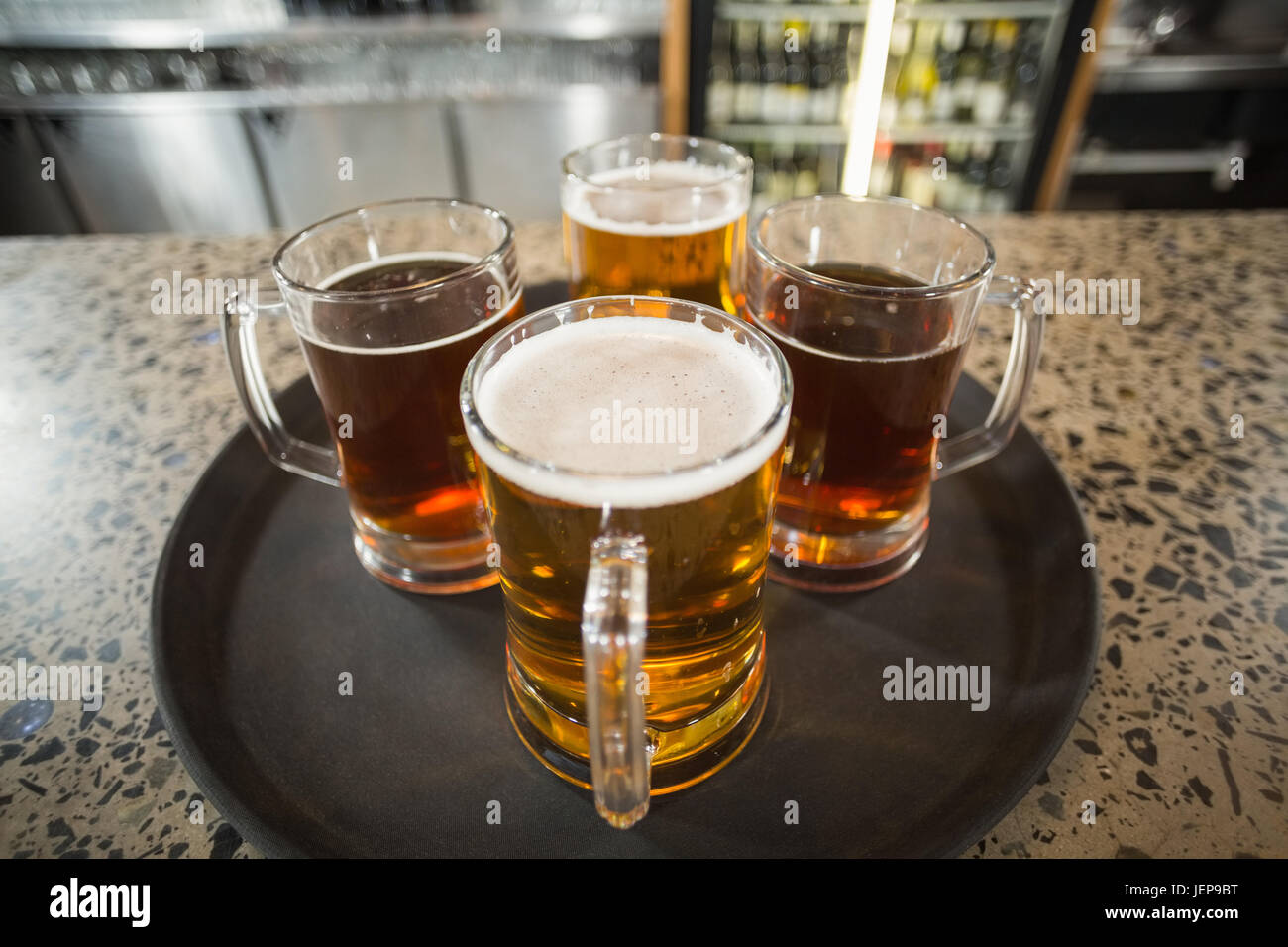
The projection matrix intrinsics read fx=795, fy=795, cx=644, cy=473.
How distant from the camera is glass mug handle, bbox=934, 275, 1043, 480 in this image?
2.18 feet

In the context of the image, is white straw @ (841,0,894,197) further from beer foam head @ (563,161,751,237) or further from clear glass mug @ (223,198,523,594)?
clear glass mug @ (223,198,523,594)

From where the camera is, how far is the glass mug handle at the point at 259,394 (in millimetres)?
658

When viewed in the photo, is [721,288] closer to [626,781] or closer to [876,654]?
[876,654]

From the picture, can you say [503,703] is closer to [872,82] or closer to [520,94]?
[872,82]

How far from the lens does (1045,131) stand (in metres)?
2.44

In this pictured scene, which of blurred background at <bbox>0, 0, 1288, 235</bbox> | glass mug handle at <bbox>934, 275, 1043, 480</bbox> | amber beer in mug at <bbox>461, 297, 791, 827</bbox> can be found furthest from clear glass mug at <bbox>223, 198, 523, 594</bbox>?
blurred background at <bbox>0, 0, 1288, 235</bbox>

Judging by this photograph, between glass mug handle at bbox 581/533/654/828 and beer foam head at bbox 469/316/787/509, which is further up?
beer foam head at bbox 469/316/787/509

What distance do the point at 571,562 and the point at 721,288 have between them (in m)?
0.48

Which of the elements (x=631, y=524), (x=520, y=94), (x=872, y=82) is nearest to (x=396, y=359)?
(x=631, y=524)

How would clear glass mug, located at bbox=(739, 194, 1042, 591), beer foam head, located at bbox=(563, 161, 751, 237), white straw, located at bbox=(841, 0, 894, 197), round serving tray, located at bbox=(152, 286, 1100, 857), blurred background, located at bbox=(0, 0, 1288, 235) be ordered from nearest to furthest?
round serving tray, located at bbox=(152, 286, 1100, 857) → clear glass mug, located at bbox=(739, 194, 1042, 591) → beer foam head, located at bbox=(563, 161, 751, 237) → white straw, located at bbox=(841, 0, 894, 197) → blurred background, located at bbox=(0, 0, 1288, 235)

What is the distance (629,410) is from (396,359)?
213 millimetres

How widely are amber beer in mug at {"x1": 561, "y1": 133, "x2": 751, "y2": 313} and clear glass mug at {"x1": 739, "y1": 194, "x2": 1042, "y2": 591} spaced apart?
0.38ft

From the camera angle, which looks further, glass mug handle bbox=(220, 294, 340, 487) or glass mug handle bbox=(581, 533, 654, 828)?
glass mug handle bbox=(220, 294, 340, 487)
